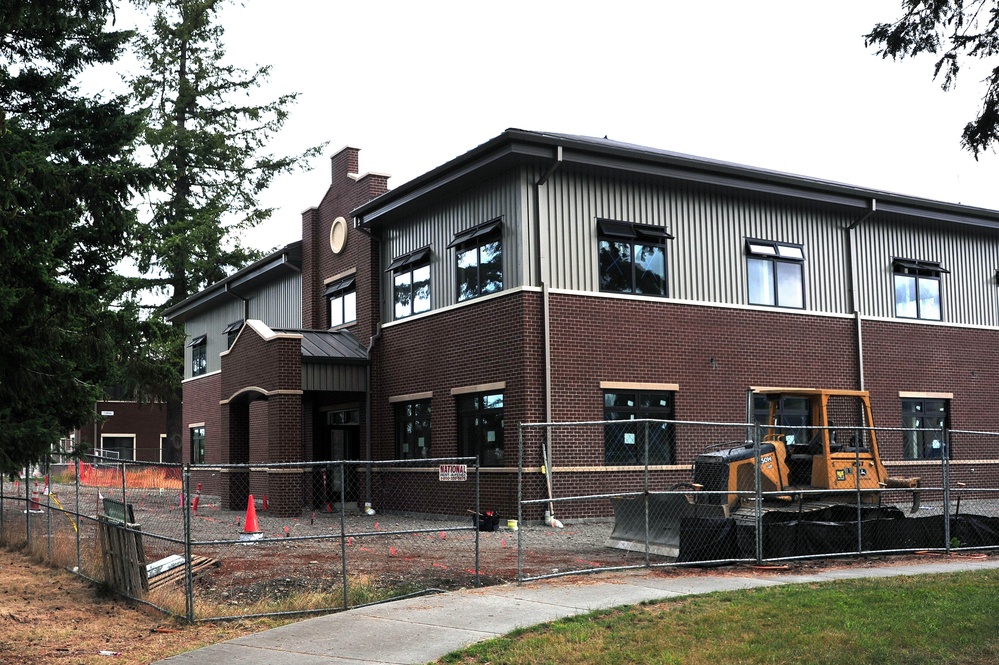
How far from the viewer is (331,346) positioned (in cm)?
2670

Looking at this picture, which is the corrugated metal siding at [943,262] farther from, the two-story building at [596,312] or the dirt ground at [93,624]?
the dirt ground at [93,624]

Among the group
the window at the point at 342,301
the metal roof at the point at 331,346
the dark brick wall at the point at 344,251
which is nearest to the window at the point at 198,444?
the dark brick wall at the point at 344,251

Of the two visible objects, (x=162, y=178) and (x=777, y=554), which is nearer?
(x=777, y=554)

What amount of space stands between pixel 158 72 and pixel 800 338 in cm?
4171

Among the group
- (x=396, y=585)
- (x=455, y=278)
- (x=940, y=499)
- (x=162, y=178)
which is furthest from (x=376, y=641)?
(x=940, y=499)

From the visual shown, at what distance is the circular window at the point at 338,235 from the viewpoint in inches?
1130

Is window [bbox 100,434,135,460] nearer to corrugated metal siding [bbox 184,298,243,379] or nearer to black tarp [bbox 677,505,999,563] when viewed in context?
corrugated metal siding [bbox 184,298,243,379]

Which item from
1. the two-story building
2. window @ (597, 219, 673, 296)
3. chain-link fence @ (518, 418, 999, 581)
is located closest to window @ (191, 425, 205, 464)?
the two-story building

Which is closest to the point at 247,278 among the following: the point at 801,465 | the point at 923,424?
the point at 923,424

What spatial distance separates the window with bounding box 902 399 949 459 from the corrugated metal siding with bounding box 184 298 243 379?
2265 cm

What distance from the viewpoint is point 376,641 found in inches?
374

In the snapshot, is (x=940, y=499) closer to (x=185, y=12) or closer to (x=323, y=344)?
(x=323, y=344)

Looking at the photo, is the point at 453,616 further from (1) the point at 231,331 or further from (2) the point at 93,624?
(1) the point at 231,331

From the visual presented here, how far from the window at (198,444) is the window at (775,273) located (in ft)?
73.1
